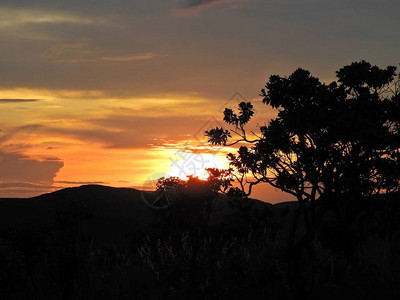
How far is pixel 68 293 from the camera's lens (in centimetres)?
1569

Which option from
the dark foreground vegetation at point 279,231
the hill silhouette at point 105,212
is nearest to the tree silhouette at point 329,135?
the dark foreground vegetation at point 279,231

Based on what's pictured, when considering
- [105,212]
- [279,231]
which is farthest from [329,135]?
[105,212]

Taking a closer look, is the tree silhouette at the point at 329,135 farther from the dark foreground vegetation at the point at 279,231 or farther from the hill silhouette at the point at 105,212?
the hill silhouette at the point at 105,212

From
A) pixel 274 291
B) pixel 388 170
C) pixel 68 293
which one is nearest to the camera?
pixel 274 291

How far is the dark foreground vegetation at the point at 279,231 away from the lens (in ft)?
49.2

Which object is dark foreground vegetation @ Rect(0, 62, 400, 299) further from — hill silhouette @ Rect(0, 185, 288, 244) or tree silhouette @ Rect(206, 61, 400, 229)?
hill silhouette @ Rect(0, 185, 288, 244)

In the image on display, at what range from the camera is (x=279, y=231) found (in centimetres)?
2086

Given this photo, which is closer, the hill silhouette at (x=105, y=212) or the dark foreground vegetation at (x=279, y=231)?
the dark foreground vegetation at (x=279, y=231)

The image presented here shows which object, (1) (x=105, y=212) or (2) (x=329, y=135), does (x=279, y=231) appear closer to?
(2) (x=329, y=135)

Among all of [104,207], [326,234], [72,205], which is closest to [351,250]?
[326,234]

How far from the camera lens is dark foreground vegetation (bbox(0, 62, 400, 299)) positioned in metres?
15.0

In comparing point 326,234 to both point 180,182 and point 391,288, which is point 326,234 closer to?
point 391,288

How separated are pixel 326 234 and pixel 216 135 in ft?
30.0

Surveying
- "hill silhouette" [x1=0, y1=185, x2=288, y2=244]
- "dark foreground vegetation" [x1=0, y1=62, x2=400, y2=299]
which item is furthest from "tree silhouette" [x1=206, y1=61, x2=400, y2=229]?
"hill silhouette" [x1=0, y1=185, x2=288, y2=244]
